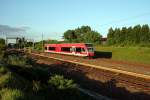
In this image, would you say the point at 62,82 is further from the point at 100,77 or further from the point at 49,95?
the point at 100,77

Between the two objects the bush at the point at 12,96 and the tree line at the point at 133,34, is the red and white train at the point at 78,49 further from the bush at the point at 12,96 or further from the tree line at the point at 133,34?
the tree line at the point at 133,34

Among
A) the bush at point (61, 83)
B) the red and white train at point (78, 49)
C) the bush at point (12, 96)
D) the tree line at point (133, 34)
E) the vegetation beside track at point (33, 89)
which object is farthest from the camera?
the tree line at point (133, 34)

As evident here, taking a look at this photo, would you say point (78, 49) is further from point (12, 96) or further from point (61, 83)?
point (12, 96)

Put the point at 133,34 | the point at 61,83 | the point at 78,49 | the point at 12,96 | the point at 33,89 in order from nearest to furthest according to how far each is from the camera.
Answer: the point at 12,96
the point at 33,89
the point at 61,83
the point at 78,49
the point at 133,34

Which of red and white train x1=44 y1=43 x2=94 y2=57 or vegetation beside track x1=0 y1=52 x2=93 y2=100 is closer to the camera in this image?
vegetation beside track x1=0 y1=52 x2=93 y2=100

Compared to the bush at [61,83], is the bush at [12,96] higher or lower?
higher

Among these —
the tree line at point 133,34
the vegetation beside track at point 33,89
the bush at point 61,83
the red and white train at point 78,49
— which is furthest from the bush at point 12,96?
the tree line at point 133,34

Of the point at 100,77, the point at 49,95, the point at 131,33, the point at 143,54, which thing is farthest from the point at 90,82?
the point at 131,33

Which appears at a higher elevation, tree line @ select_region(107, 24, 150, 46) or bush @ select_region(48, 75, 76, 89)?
tree line @ select_region(107, 24, 150, 46)

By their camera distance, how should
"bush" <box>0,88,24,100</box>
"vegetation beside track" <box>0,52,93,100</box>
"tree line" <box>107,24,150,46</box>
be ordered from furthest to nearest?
"tree line" <box>107,24,150,46</box> → "vegetation beside track" <box>0,52,93,100</box> → "bush" <box>0,88,24,100</box>

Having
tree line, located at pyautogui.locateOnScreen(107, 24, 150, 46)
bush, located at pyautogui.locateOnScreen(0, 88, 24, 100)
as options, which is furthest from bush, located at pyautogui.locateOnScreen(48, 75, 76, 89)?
tree line, located at pyautogui.locateOnScreen(107, 24, 150, 46)

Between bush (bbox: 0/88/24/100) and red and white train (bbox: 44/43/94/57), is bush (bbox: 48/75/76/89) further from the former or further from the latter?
red and white train (bbox: 44/43/94/57)

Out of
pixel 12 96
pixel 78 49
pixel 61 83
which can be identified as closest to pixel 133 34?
pixel 78 49

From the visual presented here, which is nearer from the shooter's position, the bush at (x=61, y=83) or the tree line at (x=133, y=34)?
the bush at (x=61, y=83)
